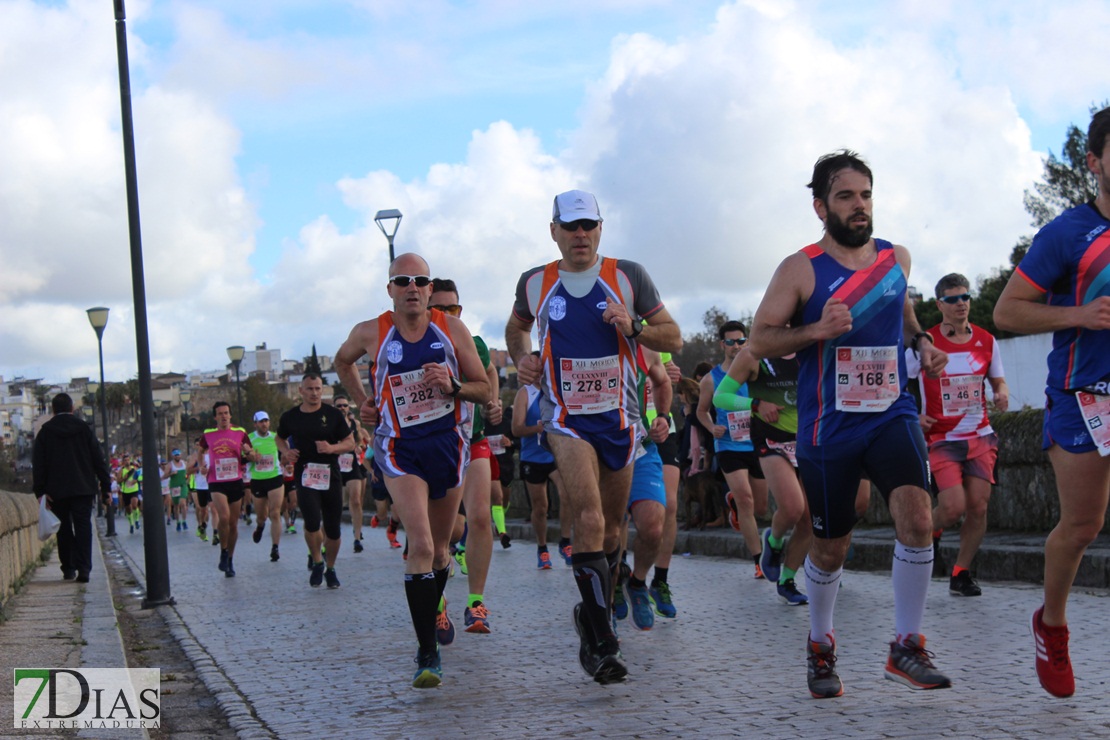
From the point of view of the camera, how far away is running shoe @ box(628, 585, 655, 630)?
8.13 meters

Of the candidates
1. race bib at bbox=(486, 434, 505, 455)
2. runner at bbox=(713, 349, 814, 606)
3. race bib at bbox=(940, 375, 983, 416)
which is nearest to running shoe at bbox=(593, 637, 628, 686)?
runner at bbox=(713, 349, 814, 606)

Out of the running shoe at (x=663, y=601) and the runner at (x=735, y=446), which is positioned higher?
the runner at (x=735, y=446)

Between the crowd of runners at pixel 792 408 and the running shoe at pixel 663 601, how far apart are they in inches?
0.7

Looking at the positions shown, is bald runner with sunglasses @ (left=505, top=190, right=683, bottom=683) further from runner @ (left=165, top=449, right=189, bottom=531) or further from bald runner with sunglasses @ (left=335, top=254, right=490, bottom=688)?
runner @ (left=165, top=449, right=189, bottom=531)

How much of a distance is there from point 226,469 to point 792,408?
9068 mm

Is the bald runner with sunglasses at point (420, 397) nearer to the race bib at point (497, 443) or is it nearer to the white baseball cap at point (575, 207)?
the white baseball cap at point (575, 207)

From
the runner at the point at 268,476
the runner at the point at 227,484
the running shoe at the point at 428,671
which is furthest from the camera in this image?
the runner at the point at 268,476

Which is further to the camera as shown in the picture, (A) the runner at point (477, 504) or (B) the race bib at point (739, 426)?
(B) the race bib at point (739, 426)

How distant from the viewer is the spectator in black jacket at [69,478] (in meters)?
15.3

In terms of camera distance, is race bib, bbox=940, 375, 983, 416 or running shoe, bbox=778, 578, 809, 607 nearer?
running shoe, bbox=778, 578, 809, 607

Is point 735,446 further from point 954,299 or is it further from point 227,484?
point 227,484

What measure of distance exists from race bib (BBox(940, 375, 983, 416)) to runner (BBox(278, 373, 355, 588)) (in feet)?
19.3

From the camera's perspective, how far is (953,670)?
253 inches

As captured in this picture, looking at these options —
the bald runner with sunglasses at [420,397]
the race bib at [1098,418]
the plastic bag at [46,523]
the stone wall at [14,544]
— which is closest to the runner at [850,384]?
the race bib at [1098,418]
